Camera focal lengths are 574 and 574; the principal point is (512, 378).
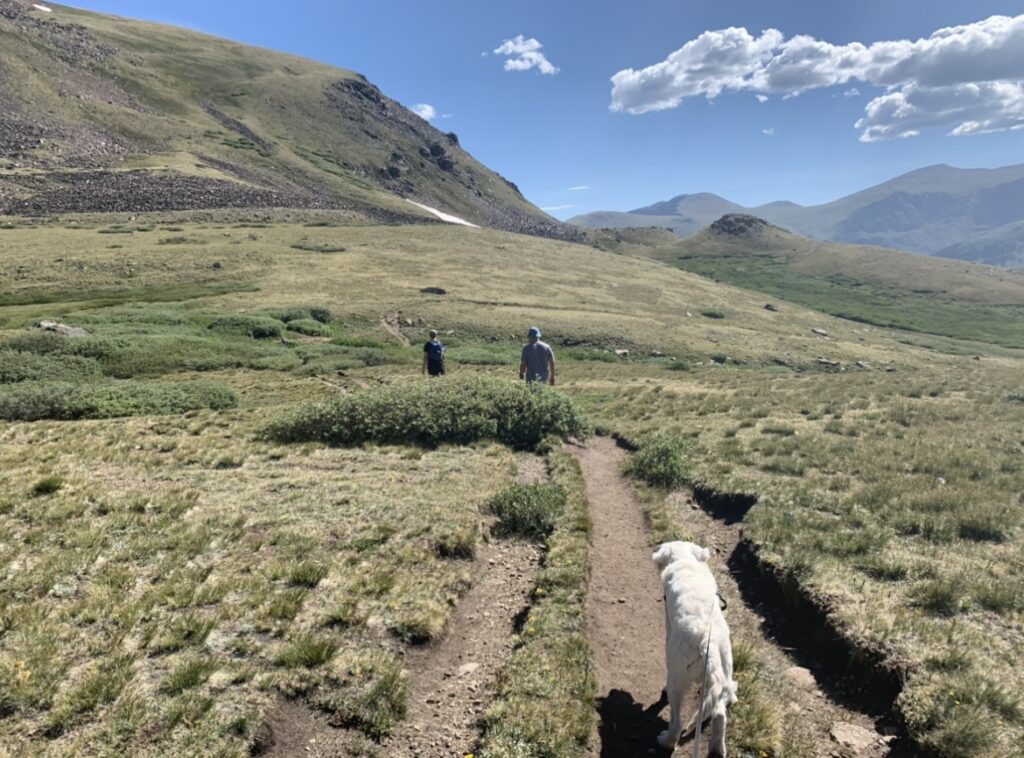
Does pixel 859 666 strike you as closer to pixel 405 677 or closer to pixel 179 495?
pixel 405 677

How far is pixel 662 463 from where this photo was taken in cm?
1464

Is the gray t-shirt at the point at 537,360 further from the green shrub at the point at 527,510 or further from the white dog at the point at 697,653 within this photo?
the white dog at the point at 697,653

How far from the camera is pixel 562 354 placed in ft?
141

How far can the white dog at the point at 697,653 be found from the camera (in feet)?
18.0

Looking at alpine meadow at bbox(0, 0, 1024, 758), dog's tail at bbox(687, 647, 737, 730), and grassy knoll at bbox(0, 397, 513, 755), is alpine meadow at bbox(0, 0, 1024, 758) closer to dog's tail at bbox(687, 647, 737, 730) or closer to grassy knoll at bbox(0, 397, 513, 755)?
grassy knoll at bbox(0, 397, 513, 755)

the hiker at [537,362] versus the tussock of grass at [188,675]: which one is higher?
the hiker at [537,362]

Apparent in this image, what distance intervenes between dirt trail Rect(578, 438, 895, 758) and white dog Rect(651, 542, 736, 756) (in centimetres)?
52

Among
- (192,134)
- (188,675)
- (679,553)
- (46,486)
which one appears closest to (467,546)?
(679,553)

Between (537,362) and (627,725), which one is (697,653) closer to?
(627,725)

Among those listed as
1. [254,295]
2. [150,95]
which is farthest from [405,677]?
[150,95]

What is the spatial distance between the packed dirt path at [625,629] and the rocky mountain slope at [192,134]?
89.1 meters

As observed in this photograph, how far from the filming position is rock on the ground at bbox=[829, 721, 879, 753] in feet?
19.8

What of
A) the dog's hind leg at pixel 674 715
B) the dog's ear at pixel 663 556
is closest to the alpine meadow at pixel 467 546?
the dog's hind leg at pixel 674 715

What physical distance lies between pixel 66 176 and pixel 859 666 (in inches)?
4092
